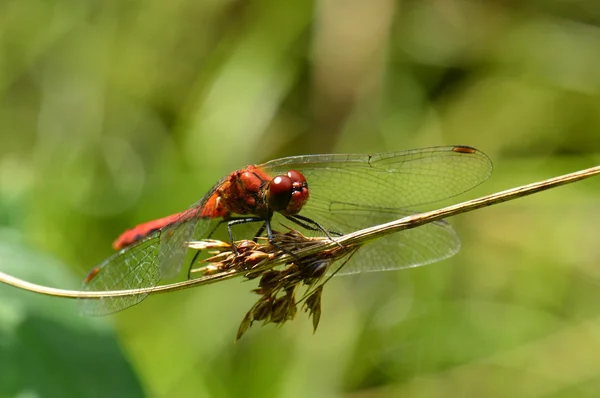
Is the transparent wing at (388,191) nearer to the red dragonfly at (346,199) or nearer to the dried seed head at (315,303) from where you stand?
the red dragonfly at (346,199)

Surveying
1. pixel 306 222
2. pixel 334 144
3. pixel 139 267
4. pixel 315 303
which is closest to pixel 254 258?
pixel 315 303

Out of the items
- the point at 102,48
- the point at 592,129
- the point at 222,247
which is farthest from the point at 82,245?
the point at 592,129

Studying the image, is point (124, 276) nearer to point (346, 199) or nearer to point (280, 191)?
point (280, 191)

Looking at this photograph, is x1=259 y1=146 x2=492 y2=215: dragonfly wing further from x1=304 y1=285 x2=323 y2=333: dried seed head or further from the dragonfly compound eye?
x1=304 y1=285 x2=323 y2=333: dried seed head

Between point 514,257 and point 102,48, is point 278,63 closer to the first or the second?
point 102,48

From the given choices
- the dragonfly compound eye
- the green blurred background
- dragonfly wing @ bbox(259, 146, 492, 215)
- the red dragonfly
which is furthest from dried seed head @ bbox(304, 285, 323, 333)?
the green blurred background

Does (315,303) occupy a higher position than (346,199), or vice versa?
(346,199)
